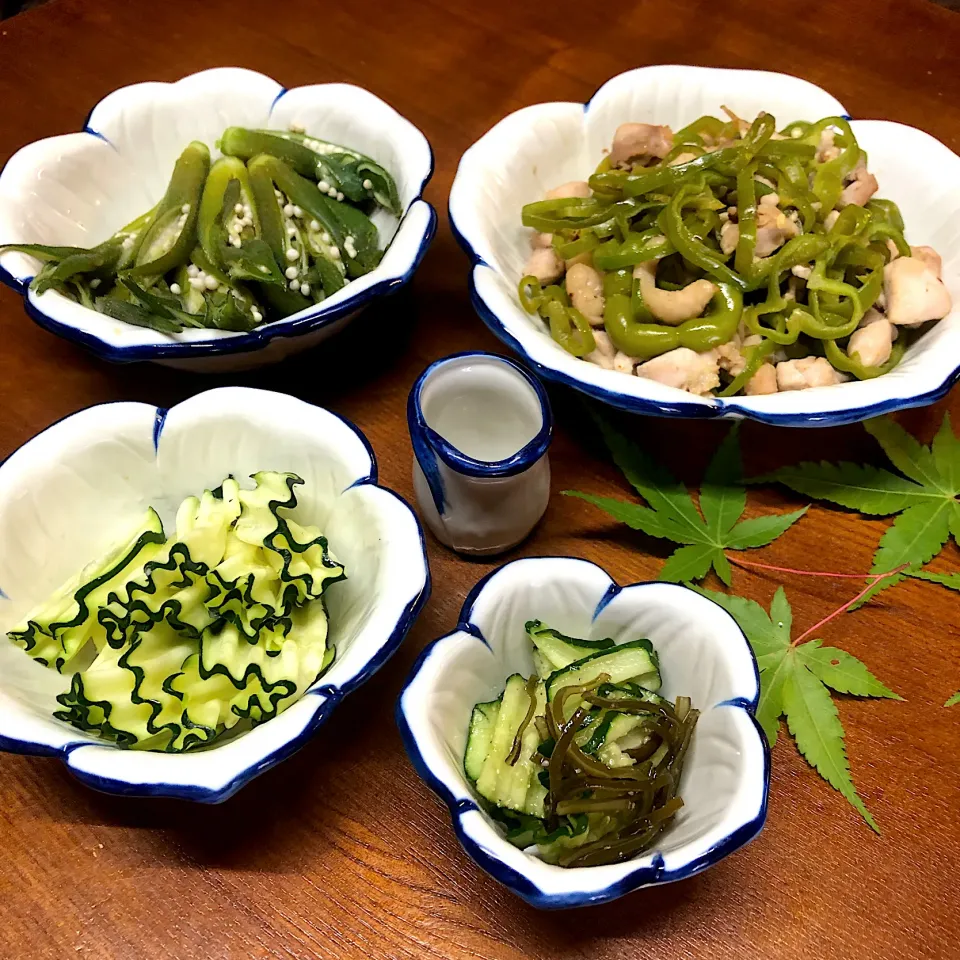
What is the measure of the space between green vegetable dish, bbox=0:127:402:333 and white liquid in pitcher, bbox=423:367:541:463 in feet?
1.25

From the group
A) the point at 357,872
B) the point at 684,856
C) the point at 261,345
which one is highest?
the point at 261,345

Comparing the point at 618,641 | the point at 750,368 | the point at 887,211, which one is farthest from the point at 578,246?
the point at 618,641

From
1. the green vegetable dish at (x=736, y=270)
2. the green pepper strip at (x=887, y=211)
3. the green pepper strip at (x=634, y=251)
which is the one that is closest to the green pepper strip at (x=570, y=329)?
the green vegetable dish at (x=736, y=270)

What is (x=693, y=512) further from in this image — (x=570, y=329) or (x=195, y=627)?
(x=195, y=627)

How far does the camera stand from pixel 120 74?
215cm

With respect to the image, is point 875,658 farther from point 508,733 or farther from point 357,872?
point 357,872

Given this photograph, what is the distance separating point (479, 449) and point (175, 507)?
1.67 ft

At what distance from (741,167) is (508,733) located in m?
1.11

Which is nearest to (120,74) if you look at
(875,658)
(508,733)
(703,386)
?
(703,386)

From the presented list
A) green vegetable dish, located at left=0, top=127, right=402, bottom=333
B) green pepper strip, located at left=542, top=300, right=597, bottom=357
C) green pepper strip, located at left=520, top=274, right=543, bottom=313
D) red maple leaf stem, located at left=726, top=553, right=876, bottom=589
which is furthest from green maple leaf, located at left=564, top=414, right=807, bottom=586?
green vegetable dish, located at left=0, top=127, right=402, bottom=333

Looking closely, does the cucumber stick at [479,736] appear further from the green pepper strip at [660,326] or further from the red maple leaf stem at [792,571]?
the green pepper strip at [660,326]

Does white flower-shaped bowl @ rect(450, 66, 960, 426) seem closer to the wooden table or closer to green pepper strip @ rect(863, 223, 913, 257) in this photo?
green pepper strip @ rect(863, 223, 913, 257)

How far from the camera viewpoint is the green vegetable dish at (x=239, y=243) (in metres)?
1.44

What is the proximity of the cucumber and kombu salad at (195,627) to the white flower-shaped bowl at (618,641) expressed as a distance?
0.63 ft
